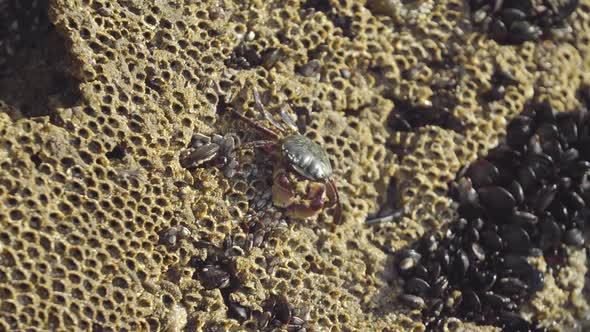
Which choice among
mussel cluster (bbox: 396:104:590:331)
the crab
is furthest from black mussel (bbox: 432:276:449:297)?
the crab

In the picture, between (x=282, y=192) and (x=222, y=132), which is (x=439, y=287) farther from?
(x=222, y=132)

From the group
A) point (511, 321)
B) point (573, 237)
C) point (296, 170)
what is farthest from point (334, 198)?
point (573, 237)

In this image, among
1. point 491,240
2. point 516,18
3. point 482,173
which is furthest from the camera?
point 516,18

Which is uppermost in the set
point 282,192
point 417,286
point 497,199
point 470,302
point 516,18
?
point 516,18

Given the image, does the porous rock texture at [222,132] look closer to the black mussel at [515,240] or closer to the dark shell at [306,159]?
the dark shell at [306,159]

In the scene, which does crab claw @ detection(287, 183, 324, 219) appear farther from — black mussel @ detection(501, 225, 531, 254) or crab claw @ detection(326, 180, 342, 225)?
black mussel @ detection(501, 225, 531, 254)
